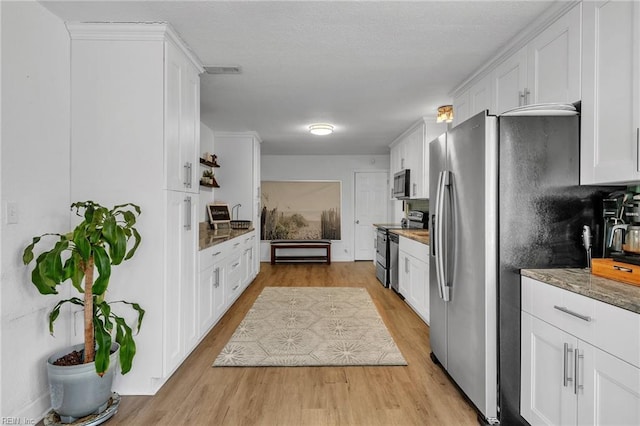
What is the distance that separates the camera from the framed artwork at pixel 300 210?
7598mm

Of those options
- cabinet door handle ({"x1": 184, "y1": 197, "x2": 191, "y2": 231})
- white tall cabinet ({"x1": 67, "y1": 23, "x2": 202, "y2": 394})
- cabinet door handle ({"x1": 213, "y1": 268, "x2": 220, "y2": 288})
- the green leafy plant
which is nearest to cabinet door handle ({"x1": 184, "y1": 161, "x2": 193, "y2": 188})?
cabinet door handle ({"x1": 184, "y1": 197, "x2": 191, "y2": 231})

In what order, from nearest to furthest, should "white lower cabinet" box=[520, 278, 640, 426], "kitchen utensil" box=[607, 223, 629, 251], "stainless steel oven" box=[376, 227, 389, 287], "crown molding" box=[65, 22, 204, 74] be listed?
"white lower cabinet" box=[520, 278, 640, 426] < "kitchen utensil" box=[607, 223, 629, 251] < "crown molding" box=[65, 22, 204, 74] < "stainless steel oven" box=[376, 227, 389, 287]

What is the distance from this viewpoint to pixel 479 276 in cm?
195

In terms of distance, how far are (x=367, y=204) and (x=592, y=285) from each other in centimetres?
629

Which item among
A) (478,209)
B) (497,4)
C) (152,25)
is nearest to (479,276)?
(478,209)

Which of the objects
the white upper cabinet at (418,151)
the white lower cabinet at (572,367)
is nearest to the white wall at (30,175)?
the white lower cabinet at (572,367)

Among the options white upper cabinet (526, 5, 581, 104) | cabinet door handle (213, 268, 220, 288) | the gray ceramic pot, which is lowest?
the gray ceramic pot

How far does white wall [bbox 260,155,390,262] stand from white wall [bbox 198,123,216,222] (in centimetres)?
234

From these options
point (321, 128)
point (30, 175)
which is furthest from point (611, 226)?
point (321, 128)

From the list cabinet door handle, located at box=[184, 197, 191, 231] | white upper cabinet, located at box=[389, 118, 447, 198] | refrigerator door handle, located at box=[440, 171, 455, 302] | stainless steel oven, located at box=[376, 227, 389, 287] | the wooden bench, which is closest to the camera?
refrigerator door handle, located at box=[440, 171, 455, 302]

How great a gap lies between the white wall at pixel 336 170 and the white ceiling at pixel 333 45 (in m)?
3.42

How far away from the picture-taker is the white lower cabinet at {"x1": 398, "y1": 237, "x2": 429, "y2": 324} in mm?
3525

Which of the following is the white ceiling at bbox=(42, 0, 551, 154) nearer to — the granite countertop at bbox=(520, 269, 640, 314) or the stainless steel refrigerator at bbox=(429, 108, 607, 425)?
the stainless steel refrigerator at bbox=(429, 108, 607, 425)

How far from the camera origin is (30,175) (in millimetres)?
1939
